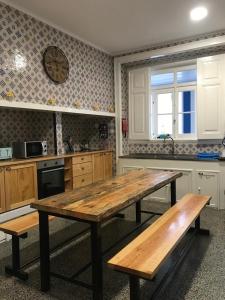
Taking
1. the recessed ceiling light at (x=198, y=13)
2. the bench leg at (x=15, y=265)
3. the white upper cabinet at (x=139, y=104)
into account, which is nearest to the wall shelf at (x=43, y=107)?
the white upper cabinet at (x=139, y=104)

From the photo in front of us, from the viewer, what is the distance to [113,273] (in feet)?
7.55

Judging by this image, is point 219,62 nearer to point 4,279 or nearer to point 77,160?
point 77,160

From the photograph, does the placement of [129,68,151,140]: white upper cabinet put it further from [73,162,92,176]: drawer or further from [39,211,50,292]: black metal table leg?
[39,211,50,292]: black metal table leg

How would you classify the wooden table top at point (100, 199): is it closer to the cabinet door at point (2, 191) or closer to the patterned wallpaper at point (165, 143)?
the cabinet door at point (2, 191)

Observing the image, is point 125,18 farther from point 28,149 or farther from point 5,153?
point 5,153

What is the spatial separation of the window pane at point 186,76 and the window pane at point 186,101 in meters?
0.23

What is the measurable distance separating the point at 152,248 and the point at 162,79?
12.9 ft

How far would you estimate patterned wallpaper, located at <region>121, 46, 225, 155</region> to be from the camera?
4.45 meters

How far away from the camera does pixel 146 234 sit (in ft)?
6.71

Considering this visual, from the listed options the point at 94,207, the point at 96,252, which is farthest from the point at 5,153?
the point at 96,252

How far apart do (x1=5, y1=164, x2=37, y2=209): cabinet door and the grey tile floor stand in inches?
17.4

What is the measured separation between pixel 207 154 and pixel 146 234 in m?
2.73

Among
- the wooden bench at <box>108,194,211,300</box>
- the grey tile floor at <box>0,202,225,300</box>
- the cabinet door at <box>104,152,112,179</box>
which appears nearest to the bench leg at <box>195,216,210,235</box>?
the grey tile floor at <box>0,202,225,300</box>

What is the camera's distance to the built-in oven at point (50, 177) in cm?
357
